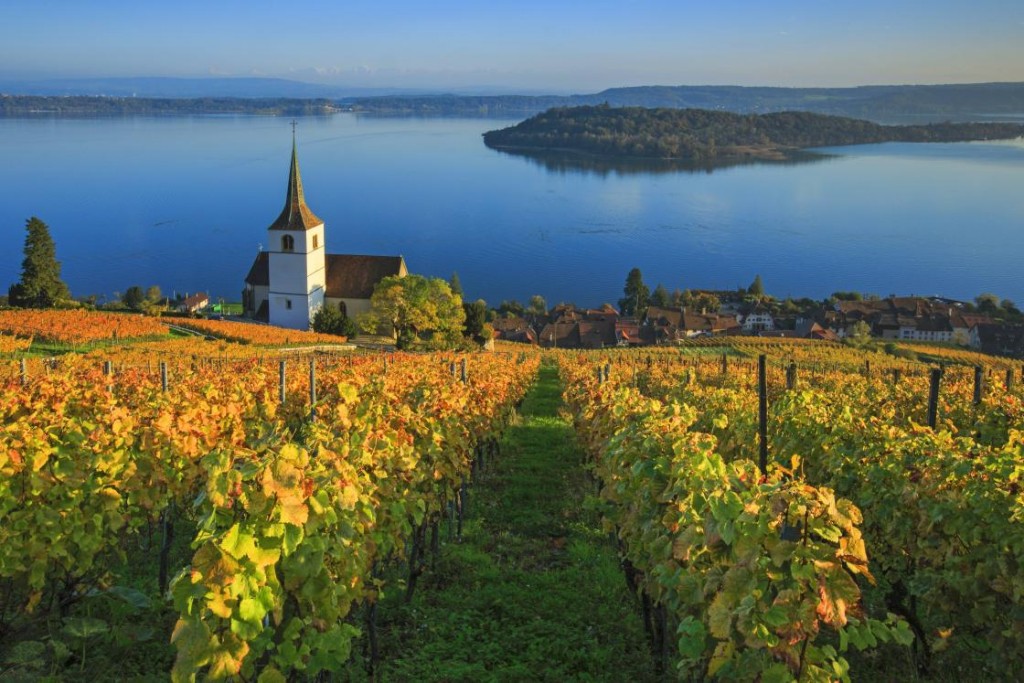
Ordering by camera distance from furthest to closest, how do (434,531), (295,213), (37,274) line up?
(295,213)
(37,274)
(434,531)

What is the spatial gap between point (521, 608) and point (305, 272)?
1807 inches

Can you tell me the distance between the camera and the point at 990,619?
18.5ft

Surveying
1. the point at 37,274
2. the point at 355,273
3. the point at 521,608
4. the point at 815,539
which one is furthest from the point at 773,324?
the point at 815,539

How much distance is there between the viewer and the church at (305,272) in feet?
167

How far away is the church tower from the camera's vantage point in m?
50.9

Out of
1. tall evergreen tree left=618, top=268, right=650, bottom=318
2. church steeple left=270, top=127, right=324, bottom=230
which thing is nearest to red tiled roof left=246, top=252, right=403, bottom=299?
church steeple left=270, top=127, right=324, bottom=230

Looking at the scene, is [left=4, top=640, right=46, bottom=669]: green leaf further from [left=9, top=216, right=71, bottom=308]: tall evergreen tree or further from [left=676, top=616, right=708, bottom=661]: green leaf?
[left=9, top=216, right=71, bottom=308]: tall evergreen tree

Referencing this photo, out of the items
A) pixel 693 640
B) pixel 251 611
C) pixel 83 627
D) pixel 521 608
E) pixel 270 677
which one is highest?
pixel 251 611

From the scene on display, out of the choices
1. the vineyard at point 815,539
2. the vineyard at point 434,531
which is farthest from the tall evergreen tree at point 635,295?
the vineyard at point 815,539

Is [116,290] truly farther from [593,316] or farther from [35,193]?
[35,193]

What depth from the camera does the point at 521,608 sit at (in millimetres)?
7816

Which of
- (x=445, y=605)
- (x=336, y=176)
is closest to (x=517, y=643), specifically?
(x=445, y=605)

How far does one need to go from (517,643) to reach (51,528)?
155 inches

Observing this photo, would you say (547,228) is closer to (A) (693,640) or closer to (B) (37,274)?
(B) (37,274)
